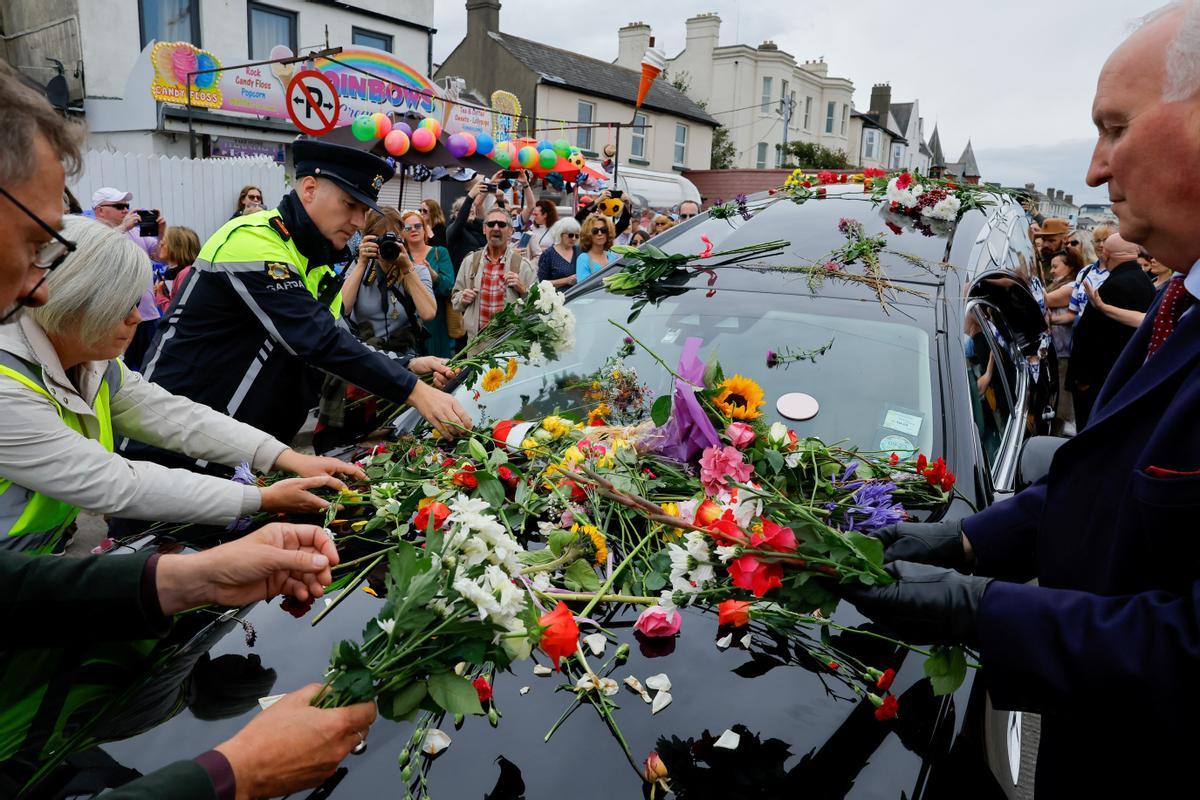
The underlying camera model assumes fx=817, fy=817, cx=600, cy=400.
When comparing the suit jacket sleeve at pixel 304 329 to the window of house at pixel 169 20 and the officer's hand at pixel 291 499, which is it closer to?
the officer's hand at pixel 291 499

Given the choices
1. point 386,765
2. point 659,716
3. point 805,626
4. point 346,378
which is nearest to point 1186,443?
point 805,626

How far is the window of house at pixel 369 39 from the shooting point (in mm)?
18438

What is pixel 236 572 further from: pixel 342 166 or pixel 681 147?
pixel 681 147

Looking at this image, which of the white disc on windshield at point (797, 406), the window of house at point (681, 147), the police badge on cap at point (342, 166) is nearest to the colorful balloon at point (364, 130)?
the police badge on cap at point (342, 166)

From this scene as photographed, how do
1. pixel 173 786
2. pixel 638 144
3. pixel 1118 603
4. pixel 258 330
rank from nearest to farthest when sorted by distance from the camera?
1. pixel 173 786
2. pixel 1118 603
3. pixel 258 330
4. pixel 638 144

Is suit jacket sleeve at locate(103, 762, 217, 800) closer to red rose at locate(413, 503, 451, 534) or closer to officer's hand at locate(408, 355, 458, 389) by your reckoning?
red rose at locate(413, 503, 451, 534)

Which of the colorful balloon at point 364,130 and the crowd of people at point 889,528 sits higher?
the colorful balloon at point 364,130

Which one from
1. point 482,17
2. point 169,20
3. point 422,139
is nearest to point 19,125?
point 422,139

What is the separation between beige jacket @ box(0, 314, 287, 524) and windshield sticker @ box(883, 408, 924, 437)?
193 centimetres

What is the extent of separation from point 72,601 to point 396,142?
10.7 meters

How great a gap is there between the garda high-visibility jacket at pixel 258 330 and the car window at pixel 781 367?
579 mm

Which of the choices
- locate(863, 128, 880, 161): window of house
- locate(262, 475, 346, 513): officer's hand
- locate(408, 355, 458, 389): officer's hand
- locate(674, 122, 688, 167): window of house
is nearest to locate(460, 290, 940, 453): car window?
locate(408, 355, 458, 389): officer's hand

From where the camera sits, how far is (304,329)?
3.23 meters

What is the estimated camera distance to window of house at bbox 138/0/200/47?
48.2ft
